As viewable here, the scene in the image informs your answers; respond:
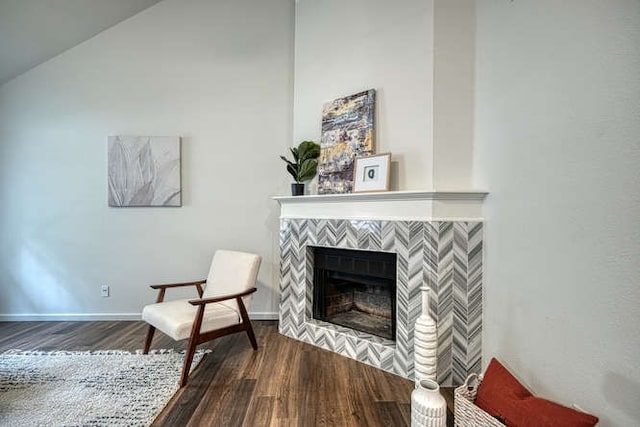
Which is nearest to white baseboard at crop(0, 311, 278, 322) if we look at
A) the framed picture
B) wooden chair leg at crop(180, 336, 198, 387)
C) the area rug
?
the area rug

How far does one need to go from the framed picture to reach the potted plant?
0.51 m

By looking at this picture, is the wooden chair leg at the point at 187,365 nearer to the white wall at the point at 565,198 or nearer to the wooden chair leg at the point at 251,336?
the wooden chair leg at the point at 251,336

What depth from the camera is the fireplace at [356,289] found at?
7.72 ft

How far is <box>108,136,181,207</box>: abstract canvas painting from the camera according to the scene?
3240 mm

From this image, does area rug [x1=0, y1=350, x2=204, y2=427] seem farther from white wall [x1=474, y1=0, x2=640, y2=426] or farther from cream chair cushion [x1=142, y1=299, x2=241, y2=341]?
white wall [x1=474, y1=0, x2=640, y2=426]

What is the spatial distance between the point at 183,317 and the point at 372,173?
74.2 inches

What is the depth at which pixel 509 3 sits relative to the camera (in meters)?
1.78

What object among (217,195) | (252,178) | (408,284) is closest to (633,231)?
(408,284)

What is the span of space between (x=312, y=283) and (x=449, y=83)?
207cm

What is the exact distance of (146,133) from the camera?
329 centimetres

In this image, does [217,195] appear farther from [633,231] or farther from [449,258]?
[633,231]

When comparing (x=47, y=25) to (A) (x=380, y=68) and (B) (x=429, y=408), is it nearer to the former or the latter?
(A) (x=380, y=68)

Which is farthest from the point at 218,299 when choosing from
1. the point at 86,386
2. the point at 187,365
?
the point at 86,386

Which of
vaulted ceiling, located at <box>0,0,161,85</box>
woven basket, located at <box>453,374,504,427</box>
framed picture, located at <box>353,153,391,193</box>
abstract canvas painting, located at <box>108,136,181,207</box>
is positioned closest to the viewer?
woven basket, located at <box>453,374,504,427</box>
